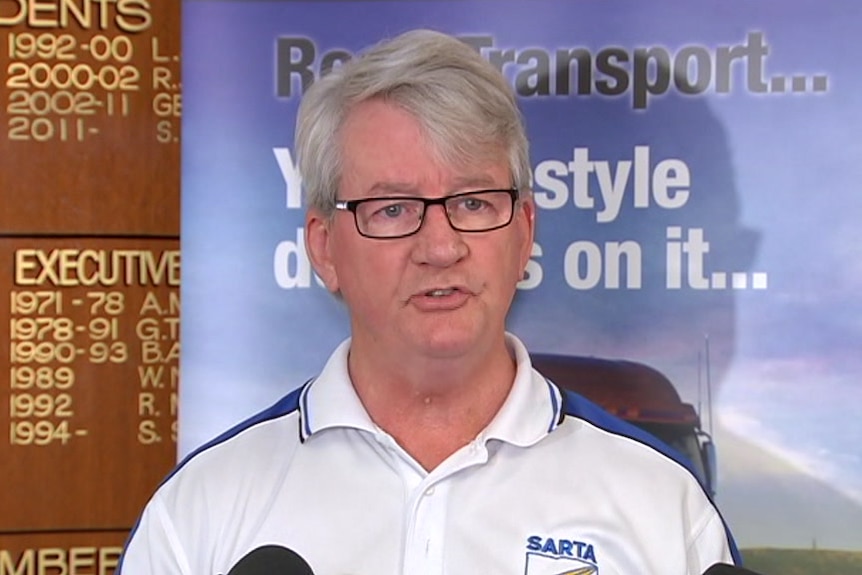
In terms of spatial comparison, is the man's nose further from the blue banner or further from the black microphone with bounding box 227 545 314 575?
the blue banner

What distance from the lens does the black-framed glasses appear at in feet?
4.14

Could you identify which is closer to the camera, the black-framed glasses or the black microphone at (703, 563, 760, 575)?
the black microphone at (703, 563, 760, 575)

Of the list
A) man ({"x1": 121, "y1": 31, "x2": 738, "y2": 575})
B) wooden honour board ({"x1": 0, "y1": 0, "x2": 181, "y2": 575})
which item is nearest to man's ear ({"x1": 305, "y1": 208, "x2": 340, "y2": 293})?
man ({"x1": 121, "y1": 31, "x2": 738, "y2": 575})

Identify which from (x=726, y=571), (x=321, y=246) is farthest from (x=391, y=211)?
(x=726, y=571)

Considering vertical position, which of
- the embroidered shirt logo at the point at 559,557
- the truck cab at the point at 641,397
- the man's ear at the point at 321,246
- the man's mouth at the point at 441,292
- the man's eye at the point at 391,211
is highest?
the man's eye at the point at 391,211

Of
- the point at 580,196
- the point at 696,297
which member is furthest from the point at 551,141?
the point at 696,297

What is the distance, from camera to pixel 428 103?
1.27 metres

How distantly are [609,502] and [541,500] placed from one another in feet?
0.27

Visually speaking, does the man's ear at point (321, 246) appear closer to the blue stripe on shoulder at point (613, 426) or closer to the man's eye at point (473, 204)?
the man's eye at point (473, 204)

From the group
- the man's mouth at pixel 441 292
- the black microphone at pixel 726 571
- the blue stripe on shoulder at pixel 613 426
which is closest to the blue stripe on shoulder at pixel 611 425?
the blue stripe on shoulder at pixel 613 426

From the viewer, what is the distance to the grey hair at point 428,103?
4.16 ft

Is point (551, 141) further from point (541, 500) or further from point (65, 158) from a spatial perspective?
point (65, 158)

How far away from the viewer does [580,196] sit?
70.6 inches

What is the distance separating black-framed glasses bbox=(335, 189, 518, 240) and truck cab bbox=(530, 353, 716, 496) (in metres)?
0.57
